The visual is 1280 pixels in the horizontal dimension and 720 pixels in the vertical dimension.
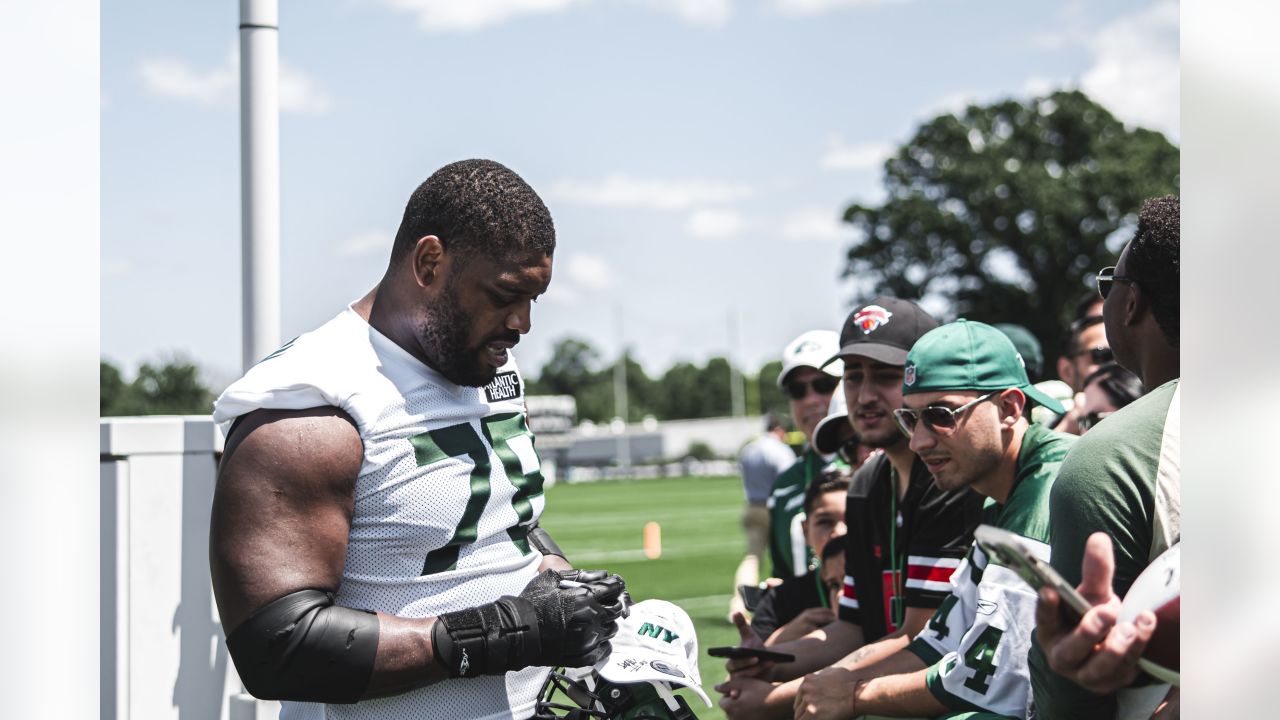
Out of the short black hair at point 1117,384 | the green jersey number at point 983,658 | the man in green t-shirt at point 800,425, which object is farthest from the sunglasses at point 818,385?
the green jersey number at point 983,658

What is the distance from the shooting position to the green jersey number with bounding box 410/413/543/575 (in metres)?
2.62

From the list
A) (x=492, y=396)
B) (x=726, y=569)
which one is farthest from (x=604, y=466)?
(x=492, y=396)

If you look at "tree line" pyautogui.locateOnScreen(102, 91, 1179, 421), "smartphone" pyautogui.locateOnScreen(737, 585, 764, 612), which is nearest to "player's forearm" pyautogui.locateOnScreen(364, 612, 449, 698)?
"smartphone" pyautogui.locateOnScreen(737, 585, 764, 612)

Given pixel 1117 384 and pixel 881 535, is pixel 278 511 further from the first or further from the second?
pixel 1117 384

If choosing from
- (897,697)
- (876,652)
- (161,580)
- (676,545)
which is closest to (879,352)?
(876,652)

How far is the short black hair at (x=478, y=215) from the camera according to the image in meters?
2.73

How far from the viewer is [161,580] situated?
4285 millimetres

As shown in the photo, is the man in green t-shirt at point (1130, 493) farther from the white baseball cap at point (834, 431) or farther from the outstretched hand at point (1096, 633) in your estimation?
the white baseball cap at point (834, 431)

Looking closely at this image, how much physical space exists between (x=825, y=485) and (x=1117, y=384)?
1.74 metres

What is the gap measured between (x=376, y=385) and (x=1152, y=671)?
5.23 ft
